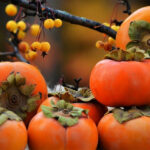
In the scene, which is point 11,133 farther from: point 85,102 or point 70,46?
point 70,46

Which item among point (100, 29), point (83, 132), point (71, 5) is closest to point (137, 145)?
point (83, 132)

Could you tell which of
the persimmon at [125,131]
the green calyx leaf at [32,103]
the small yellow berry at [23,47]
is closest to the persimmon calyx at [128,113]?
the persimmon at [125,131]

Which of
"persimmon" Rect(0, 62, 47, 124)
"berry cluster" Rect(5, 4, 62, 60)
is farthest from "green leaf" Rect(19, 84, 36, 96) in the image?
"berry cluster" Rect(5, 4, 62, 60)

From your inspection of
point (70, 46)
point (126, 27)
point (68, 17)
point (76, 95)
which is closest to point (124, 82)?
point (76, 95)

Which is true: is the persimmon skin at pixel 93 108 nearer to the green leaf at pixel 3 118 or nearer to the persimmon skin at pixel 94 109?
the persimmon skin at pixel 94 109

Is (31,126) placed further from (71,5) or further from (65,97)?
(71,5)

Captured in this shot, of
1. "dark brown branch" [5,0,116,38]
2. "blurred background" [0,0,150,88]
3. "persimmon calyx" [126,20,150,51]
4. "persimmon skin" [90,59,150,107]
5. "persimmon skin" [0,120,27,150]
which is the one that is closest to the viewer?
"persimmon skin" [0,120,27,150]

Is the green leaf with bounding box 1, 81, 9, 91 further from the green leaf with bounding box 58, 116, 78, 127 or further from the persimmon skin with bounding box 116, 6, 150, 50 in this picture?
the persimmon skin with bounding box 116, 6, 150, 50

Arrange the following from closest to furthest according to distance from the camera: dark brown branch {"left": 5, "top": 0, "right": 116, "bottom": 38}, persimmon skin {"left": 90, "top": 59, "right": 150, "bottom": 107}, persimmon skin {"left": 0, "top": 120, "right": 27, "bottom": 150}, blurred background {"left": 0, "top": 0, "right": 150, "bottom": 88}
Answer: persimmon skin {"left": 0, "top": 120, "right": 27, "bottom": 150} → persimmon skin {"left": 90, "top": 59, "right": 150, "bottom": 107} → dark brown branch {"left": 5, "top": 0, "right": 116, "bottom": 38} → blurred background {"left": 0, "top": 0, "right": 150, "bottom": 88}
